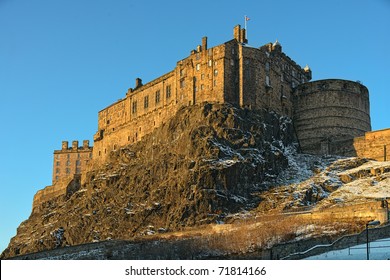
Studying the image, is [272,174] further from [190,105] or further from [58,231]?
[58,231]

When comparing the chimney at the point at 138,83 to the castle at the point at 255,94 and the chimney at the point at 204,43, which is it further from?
the chimney at the point at 204,43

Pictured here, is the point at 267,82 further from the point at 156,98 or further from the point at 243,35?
the point at 156,98

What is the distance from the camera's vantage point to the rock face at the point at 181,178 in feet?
205

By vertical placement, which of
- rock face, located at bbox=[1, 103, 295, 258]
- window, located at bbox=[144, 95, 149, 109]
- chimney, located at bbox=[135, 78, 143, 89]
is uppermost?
chimney, located at bbox=[135, 78, 143, 89]

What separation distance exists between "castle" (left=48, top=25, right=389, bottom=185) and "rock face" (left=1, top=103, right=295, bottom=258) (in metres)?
2.45

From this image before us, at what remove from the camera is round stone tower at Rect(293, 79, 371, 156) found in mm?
78000

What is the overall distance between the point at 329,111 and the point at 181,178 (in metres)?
24.3

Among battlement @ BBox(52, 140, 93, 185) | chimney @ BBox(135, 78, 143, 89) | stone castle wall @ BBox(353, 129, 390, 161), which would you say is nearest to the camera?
stone castle wall @ BBox(353, 129, 390, 161)

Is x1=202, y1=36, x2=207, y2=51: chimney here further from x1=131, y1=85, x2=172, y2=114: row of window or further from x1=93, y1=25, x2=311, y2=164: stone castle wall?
x1=131, y1=85, x2=172, y2=114: row of window

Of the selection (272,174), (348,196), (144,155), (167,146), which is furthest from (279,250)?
(144,155)

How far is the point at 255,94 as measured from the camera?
73.2 metres

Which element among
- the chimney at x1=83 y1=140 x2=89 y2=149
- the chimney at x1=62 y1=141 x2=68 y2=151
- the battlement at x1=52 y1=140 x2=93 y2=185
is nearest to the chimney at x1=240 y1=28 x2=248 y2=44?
the battlement at x1=52 y1=140 x2=93 y2=185

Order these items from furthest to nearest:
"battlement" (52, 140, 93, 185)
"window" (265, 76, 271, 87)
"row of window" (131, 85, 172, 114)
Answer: "battlement" (52, 140, 93, 185) < "row of window" (131, 85, 172, 114) < "window" (265, 76, 271, 87)

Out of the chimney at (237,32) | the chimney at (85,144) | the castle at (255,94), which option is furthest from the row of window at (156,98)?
the chimney at (85,144)
